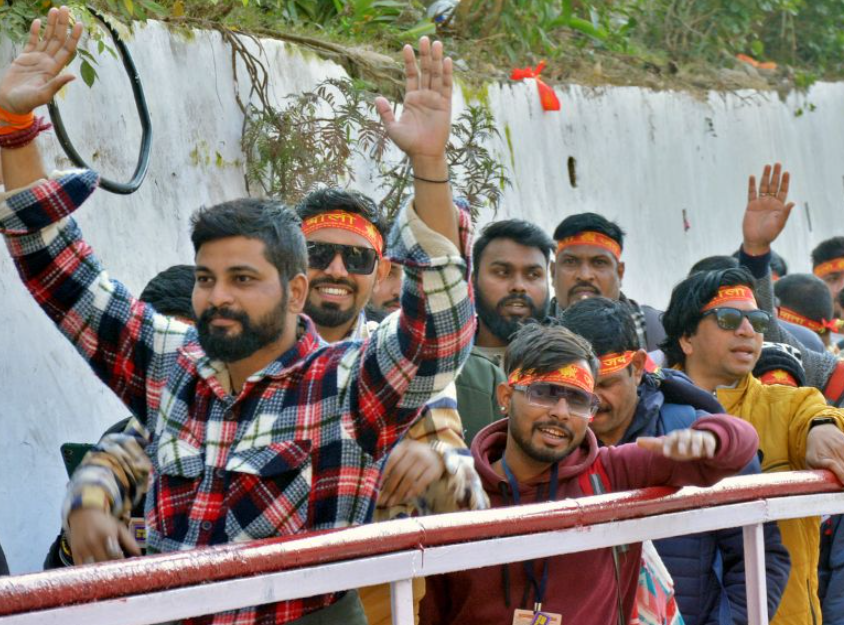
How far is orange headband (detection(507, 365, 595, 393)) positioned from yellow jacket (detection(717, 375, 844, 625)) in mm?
864

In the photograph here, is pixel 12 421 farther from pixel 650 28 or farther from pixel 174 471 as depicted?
pixel 650 28

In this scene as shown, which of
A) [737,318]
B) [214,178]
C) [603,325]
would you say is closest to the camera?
[603,325]

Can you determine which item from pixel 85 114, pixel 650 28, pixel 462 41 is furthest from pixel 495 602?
pixel 650 28

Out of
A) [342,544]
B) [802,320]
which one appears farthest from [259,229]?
[802,320]

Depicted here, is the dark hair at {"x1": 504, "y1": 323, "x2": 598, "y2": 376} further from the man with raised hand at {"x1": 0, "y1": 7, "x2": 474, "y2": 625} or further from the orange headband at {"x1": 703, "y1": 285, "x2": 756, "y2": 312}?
the orange headband at {"x1": 703, "y1": 285, "x2": 756, "y2": 312}

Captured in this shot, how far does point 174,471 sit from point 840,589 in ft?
8.89

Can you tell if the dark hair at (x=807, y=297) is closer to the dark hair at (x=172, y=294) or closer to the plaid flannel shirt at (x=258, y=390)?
the dark hair at (x=172, y=294)

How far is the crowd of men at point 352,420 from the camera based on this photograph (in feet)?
9.37

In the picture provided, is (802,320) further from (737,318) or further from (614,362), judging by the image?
(614,362)

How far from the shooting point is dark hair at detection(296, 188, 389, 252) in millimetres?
4441

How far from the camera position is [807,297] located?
7.23 meters

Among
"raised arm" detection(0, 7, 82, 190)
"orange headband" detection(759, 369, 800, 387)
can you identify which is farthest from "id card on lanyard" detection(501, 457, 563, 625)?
"orange headband" detection(759, 369, 800, 387)

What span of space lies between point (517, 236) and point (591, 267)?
0.68m

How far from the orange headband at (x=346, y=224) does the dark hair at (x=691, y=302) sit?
1.32 m
